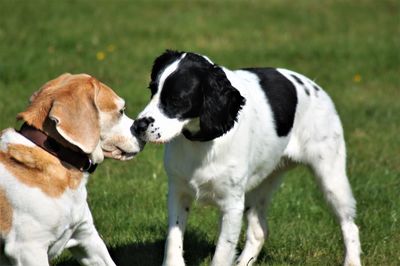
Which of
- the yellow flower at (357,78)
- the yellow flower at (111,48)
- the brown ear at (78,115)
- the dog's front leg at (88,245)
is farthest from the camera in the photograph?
the yellow flower at (111,48)

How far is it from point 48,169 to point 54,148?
0.14 m

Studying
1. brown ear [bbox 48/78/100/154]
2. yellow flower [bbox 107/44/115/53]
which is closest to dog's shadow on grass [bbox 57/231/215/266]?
brown ear [bbox 48/78/100/154]

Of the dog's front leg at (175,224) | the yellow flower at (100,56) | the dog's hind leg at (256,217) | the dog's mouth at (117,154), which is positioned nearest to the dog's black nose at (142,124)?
the dog's mouth at (117,154)

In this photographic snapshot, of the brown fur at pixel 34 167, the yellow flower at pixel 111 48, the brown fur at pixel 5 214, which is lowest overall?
the yellow flower at pixel 111 48

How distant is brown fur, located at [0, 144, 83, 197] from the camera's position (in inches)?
215

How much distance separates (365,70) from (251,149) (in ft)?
24.5

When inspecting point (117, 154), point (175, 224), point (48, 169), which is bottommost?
point (175, 224)

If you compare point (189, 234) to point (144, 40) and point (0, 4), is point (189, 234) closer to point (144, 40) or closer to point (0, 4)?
point (144, 40)

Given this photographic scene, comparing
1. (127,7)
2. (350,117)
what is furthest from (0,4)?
(350,117)

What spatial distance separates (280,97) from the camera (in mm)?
6938

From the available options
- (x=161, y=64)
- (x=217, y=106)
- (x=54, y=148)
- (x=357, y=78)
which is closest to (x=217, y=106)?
(x=217, y=106)

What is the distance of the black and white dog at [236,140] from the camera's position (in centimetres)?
606

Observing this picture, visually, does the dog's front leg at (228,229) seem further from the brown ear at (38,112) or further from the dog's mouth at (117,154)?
the brown ear at (38,112)

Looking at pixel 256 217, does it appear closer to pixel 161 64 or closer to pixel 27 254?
pixel 161 64
